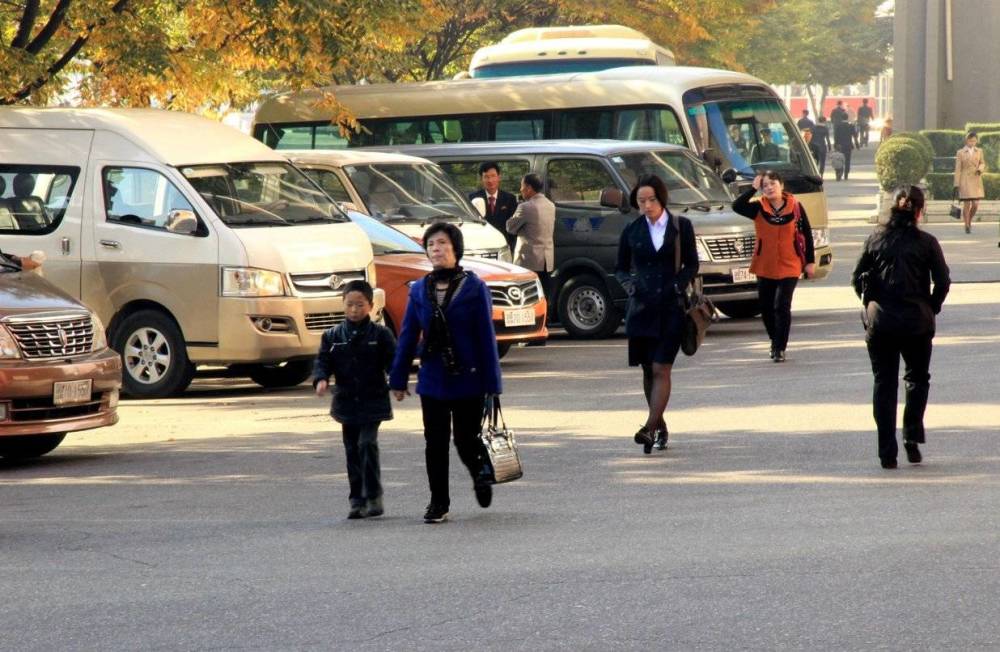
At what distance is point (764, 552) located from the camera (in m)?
7.97

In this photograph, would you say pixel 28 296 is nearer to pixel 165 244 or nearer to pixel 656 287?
pixel 165 244

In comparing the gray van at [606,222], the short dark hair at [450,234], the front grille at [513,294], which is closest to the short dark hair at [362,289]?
the short dark hair at [450,234]

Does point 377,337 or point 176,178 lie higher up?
point 176,178

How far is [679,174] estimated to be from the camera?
20031 millimetres

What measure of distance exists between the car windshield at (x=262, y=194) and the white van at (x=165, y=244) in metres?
0.02

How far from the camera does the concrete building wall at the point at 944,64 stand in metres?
43.6

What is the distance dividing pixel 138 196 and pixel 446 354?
7013mm

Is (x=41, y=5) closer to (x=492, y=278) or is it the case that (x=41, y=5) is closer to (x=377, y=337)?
(x=492, y=278)

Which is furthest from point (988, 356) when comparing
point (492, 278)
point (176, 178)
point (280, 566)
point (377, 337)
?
point (280, 566)

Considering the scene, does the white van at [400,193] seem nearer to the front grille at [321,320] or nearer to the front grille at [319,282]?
the front grille at [319,282]

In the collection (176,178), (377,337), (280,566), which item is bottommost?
(280,566)

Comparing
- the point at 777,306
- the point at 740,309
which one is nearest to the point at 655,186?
the point at 777,306

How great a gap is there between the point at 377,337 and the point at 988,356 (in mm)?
8260

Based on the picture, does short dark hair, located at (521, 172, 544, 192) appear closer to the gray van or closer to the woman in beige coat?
the gray van
